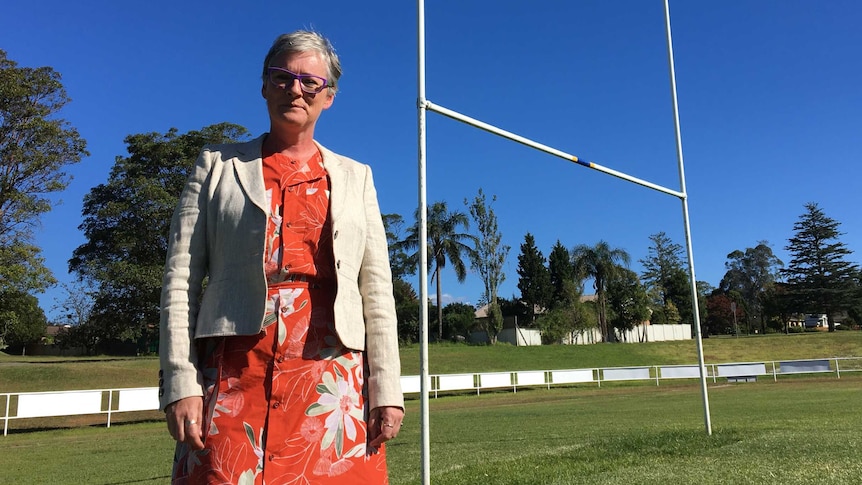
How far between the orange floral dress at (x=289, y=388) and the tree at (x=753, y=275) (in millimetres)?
88723

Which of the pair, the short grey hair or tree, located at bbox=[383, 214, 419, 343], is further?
tree, located at bbox=[383, 214, 419, 343]

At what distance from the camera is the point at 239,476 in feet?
4.73

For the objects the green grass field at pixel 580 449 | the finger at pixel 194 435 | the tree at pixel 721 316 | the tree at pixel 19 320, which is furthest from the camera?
the tree at pixel 721 316

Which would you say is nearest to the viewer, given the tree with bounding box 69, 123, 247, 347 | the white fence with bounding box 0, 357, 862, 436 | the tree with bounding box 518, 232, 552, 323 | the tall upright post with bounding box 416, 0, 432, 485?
the tall upright post with bounding box 416, 0, 432, 485

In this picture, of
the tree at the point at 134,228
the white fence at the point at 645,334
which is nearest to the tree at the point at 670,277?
the white fence at the point at 645,334

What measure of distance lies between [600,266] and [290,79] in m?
54.1

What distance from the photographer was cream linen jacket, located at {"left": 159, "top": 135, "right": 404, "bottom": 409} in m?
1.55

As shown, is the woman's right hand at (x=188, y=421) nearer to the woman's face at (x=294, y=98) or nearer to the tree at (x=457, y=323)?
the woman's face at (x=294, y=98)

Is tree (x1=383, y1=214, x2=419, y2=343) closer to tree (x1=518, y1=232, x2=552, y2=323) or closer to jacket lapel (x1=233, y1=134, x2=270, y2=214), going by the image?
tree (x1=518, y1=232, x2=552, y2=323)

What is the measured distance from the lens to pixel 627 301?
53969 mm

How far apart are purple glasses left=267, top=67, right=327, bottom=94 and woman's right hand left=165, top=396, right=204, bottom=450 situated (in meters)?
0.98

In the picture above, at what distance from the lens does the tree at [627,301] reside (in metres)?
53.2

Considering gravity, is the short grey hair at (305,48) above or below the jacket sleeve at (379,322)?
above

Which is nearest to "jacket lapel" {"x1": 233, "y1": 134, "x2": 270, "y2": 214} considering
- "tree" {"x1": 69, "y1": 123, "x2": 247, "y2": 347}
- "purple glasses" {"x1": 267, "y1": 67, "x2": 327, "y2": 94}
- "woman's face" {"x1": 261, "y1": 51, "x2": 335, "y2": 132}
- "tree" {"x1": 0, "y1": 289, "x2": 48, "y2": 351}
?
"woman's face" {"x1": 261, "y1": 51, "x2": 335, "y2": 132}
